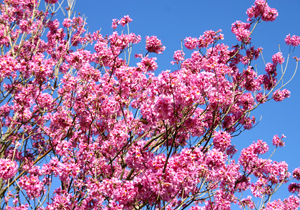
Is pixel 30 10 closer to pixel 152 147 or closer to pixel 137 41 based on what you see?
pixel 137 41

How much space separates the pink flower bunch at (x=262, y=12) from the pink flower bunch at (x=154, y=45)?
326 cm

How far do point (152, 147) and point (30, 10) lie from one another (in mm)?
6736

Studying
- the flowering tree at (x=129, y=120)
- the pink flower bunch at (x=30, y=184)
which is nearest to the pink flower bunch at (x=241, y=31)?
the flowering tree at (x=129, y=120)

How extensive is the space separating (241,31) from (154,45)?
2.83 metres

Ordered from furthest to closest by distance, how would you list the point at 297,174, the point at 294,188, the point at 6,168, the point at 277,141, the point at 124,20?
the point at 294,188 < the point at 297,174 < the point at 277,141 < the point at 124,20 < the point at 6,168

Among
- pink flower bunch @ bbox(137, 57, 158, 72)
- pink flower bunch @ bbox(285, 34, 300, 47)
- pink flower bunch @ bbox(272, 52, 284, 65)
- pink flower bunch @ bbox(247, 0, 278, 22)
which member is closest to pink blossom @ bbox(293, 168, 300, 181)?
pink flower bunch @ bbox(272, 52, 284, 65)

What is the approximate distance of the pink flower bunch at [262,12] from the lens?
8.17 m

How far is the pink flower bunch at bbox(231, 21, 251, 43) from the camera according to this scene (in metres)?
7.96

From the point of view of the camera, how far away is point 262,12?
26.9 ft

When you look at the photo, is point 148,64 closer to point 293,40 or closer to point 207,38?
point 207,38

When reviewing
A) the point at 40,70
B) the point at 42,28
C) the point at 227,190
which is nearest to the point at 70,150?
the point at 40,70

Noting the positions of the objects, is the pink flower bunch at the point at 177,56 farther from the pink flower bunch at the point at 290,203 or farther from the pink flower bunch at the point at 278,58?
the pink flower bunch at the point at 290,203

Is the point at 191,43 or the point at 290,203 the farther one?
the point at 290,203

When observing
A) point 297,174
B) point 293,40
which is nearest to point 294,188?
point 297,174
